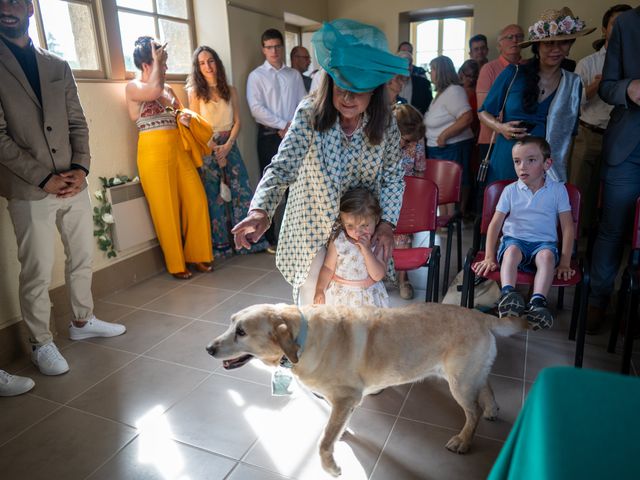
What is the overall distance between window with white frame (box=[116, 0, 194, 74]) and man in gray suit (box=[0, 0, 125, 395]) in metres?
1.39

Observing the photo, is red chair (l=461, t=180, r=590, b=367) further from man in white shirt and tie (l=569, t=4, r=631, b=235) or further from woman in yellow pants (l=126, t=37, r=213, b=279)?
woman in yellow pants (l=126, t=37, r=213, b=279)

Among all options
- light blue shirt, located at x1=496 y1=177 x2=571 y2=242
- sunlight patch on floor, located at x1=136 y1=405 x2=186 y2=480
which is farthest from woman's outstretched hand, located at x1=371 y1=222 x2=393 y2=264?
sunlight patch on floor, located at x1=136 y1=405 x2=186 y2=480

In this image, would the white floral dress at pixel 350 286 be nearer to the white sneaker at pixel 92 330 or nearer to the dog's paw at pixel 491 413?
the dog's paw at pixel 491 413

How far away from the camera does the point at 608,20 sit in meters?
4.18

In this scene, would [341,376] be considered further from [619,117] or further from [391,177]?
[619,117]

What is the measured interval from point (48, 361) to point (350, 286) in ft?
5.94

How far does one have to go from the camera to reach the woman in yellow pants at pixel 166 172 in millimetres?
3686

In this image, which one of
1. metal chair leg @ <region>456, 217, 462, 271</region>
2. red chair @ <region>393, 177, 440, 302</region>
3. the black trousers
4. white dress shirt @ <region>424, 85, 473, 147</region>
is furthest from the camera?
the black trousers

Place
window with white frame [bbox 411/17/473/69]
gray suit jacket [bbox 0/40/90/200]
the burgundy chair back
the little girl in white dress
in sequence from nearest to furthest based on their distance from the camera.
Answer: the little girl in white dress < gray suit jacket [bbox 0/40/90/200] < the burgundy chair back < window with white frame [bbox 411/17/473/69]

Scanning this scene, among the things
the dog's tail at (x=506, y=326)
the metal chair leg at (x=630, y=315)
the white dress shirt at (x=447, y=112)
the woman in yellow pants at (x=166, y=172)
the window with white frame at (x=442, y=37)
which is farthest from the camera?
the window with white frame at (x=442, y=37)

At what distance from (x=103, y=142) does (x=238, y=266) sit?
156cm

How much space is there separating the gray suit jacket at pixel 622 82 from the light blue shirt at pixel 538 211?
15.3 inches

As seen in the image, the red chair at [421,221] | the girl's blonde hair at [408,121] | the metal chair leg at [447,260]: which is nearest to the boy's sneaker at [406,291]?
the metal chair leg at [447,260]

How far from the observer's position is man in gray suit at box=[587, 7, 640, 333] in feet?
8.46
